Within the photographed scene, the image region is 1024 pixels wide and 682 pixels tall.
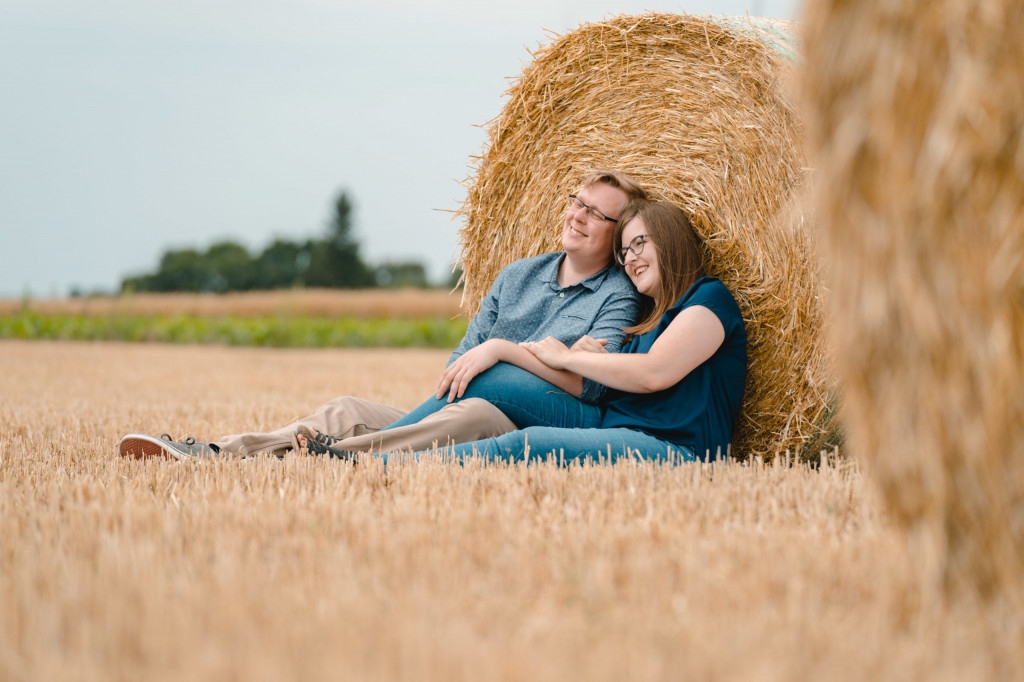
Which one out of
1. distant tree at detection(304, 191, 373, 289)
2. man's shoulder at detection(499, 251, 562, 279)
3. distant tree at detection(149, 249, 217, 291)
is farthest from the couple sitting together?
distant tree at detection(149, 249, 217, 291)

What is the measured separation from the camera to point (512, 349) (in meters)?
3.55

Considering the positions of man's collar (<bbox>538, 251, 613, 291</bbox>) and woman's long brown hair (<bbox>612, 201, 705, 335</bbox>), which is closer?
woman's long brown hair (<bbox>612, 201, 705, 335</bbox>)

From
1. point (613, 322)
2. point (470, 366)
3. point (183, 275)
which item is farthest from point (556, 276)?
point (183, 275)

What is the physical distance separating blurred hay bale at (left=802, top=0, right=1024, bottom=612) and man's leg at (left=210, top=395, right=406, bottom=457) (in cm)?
250

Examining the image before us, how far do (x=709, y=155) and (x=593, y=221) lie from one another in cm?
61

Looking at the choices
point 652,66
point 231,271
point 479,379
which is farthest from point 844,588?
point 231,271

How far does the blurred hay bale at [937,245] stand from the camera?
4.80ft

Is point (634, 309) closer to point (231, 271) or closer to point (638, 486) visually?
point (638, 486)

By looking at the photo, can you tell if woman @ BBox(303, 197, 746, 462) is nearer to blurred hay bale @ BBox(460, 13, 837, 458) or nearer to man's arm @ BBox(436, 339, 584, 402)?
man's arm @ BBox(436, 339, 584, 402)

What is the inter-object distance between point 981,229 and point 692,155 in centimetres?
245

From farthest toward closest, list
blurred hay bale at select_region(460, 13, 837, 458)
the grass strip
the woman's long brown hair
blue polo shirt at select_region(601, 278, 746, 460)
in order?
the grass strip → the woman's long brown hair → blurred hay bale at select_region(460, 13, 837, 458) → blue polo shirt at select_region(601, 278, 746, 460)

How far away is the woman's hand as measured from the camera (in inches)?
136

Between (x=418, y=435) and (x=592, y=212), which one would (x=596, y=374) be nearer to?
(x=418, y=435)

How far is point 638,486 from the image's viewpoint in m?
2.68
